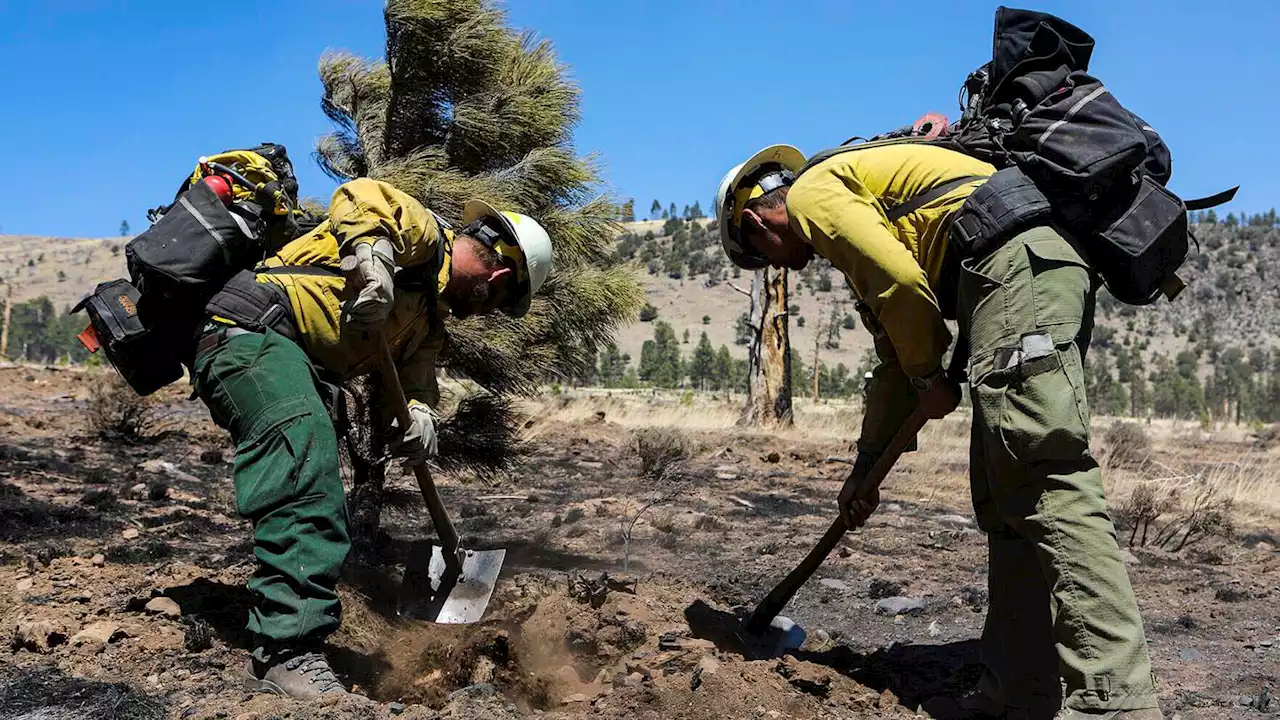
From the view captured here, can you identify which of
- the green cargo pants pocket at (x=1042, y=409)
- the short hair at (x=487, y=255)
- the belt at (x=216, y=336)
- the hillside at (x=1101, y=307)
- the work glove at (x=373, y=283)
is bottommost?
the green cargo pants pocket at (x=1042, y=409)

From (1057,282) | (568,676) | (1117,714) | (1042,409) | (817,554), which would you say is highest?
(1057,282)

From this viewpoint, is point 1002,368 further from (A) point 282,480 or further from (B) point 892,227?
(A) point 282,480

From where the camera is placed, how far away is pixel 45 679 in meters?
2.82

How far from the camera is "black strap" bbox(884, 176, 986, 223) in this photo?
283cm

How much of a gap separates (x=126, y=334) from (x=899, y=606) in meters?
3.27

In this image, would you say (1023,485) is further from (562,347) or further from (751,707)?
(562,347)

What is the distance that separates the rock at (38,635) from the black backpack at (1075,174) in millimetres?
3007

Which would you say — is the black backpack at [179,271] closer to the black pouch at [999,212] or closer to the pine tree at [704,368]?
the black pouch at [999,212]

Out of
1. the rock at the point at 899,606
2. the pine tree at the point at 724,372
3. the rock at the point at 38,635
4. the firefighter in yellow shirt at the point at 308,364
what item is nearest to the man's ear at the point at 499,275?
the firefighter in yellow shirt at the point at 308,364

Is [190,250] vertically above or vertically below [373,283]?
above

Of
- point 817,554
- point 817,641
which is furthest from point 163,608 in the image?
point 817,641

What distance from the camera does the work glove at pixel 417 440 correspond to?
3607 millimetres

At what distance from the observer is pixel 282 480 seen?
291 cm

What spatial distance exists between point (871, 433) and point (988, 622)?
0.75 m
